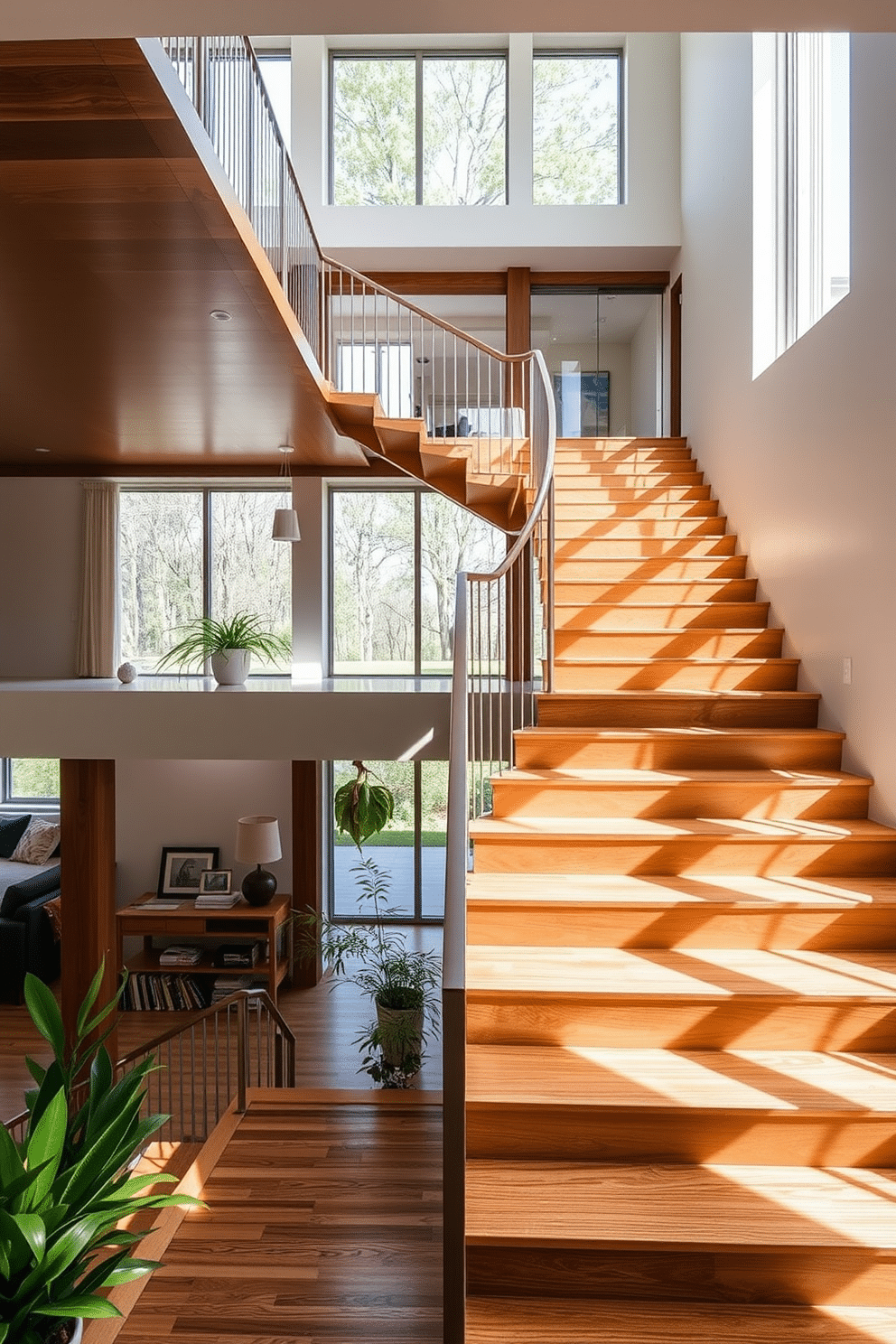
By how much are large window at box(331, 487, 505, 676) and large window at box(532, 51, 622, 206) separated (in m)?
3.26

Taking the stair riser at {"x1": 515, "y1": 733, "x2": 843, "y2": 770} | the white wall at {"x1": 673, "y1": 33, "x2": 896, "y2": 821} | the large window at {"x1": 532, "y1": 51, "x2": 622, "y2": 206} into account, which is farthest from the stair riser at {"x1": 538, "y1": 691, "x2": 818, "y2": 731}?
the large window at {"x1": 532, "y1": 51, "x2": 622, "y2": 206}

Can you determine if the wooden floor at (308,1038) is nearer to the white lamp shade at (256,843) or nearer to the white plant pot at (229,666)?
the white lamp shade at (256,843)

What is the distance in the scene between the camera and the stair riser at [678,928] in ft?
9.69

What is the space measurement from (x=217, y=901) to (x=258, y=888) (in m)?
0.44

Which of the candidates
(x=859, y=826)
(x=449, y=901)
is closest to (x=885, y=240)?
(x=859, y=826)

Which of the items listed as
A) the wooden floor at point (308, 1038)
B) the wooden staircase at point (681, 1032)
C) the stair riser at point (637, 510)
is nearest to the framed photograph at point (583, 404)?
the stair riser at point (637, 510)

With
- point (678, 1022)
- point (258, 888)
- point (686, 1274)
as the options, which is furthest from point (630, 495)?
point (686, 1274)

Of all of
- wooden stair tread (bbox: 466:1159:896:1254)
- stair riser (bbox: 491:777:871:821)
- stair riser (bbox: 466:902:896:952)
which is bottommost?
wooden stair tread (bbox: 466:1159:896:1254)

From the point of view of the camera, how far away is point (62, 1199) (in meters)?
1.89

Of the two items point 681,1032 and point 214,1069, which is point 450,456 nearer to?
point 214,1069

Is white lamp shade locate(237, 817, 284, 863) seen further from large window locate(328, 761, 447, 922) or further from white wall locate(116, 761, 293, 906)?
large window locate(328, 761, 447, 922)

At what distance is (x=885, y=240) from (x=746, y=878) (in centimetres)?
243

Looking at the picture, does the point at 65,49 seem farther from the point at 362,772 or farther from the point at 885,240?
the point at 362,772

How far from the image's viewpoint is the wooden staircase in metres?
2.16
